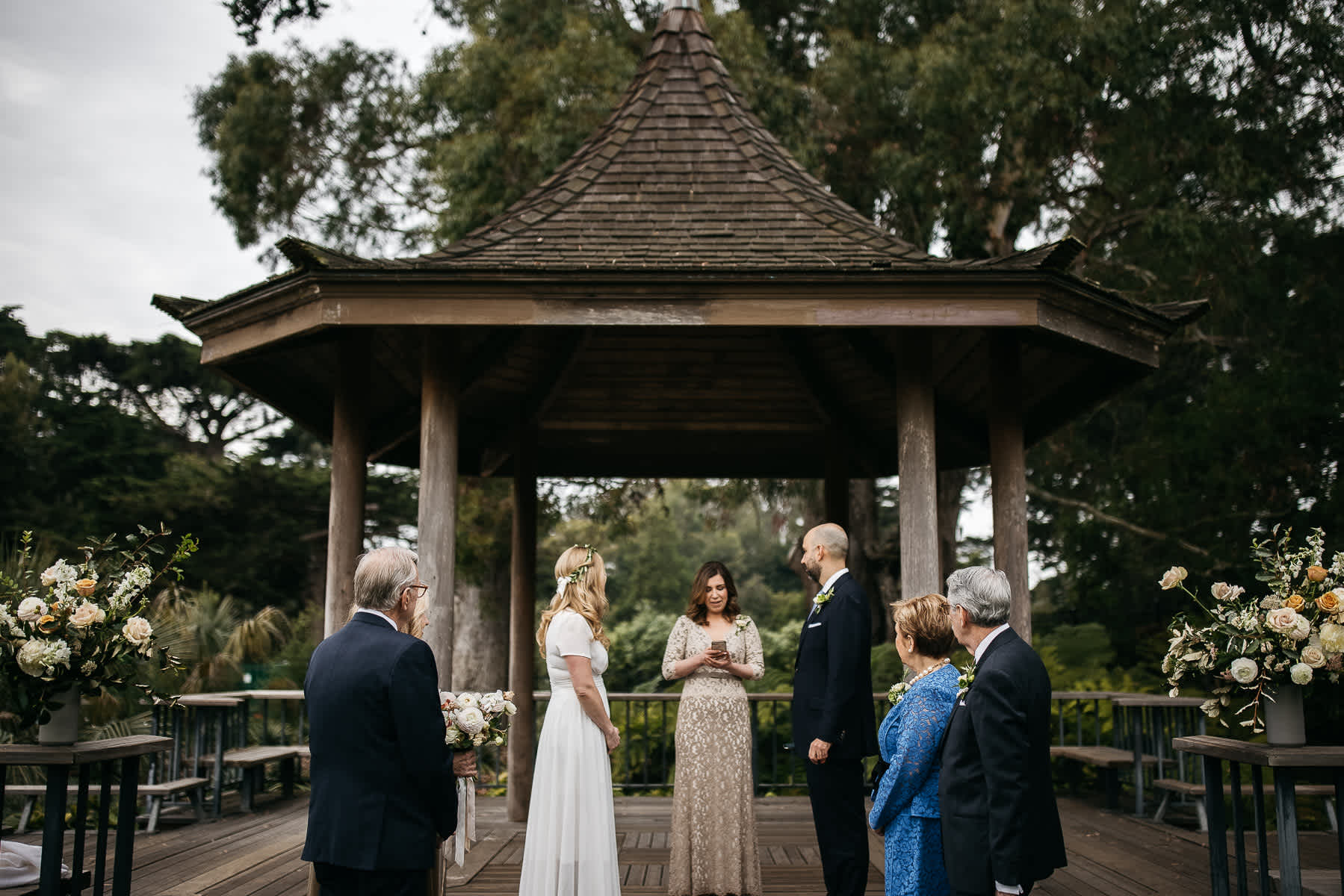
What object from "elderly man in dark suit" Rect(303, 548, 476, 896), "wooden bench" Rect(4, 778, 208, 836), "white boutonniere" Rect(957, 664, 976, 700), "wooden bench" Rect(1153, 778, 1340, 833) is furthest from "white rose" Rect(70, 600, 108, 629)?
"wooden bench" Rect(1153, 778, 1340, 833)

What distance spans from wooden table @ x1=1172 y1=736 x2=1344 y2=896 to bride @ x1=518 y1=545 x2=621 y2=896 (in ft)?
8.29

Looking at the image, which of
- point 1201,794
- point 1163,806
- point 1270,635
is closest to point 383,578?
point 1270,635

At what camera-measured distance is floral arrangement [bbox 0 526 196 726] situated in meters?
4.21

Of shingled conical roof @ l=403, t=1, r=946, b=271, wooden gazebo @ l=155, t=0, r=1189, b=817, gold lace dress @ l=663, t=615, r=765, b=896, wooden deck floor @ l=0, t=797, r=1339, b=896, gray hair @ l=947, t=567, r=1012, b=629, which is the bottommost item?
wooden deck floor @ l=0, t=797, r=1339, b=896

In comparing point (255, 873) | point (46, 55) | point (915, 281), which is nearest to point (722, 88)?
point (915, 281)

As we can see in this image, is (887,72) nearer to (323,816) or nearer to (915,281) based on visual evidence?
(915,281)

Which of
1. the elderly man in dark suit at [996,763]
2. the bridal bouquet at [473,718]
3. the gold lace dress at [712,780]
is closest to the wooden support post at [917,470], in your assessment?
the gold lace dress at [712,780]

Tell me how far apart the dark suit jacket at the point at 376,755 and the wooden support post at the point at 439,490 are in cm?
231

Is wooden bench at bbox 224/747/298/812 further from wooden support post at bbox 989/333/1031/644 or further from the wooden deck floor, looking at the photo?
wooden support post at bbox 989/333/1031/644

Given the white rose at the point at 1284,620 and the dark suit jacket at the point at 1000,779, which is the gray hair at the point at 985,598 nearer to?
the dark suit jacket at the point at 1000,779

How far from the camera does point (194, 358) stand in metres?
33.8

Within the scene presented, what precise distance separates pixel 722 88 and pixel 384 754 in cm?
638

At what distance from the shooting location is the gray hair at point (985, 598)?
12.1 ft

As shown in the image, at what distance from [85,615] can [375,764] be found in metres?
1.65
